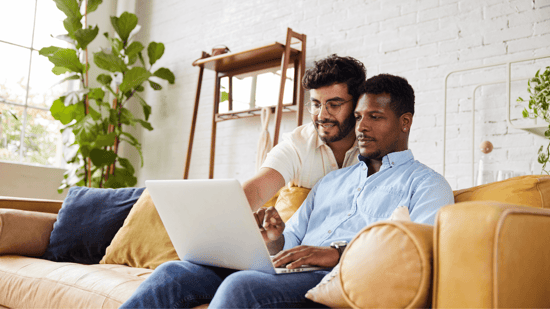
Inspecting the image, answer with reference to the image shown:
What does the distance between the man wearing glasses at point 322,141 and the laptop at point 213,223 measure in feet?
1.28

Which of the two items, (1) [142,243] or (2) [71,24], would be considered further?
(2) [71,24]

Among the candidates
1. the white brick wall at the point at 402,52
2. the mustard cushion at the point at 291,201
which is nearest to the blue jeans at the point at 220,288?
the mustard cushion at the point at 291,201

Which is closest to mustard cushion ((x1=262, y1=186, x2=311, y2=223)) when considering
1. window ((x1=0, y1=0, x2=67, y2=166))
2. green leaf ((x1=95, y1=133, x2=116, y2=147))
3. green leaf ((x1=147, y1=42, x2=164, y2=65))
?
green leaf ((x1=95, y1=133, x2=116, y2=147))

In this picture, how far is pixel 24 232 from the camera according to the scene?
2.09 m

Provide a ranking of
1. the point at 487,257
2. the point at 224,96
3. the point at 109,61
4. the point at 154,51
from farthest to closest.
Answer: the point at 154,51 → the point at 109,61 → the point at 224,96 → the point at 487,257

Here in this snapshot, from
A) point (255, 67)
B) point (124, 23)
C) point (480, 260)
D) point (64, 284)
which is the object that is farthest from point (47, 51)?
point (480, 260)

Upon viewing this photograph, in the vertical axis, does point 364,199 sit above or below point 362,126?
below

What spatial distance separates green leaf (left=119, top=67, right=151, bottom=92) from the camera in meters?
3.62

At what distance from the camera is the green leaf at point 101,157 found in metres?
3.49

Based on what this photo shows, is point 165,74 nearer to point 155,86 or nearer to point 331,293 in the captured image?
point 155,86

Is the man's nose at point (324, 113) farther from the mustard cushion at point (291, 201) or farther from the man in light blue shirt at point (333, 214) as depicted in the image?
the mustard cushion at point (291, 201)

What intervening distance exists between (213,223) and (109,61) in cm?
287

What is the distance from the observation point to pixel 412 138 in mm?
2541

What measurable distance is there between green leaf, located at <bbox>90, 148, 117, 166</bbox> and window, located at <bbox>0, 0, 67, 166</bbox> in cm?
68
